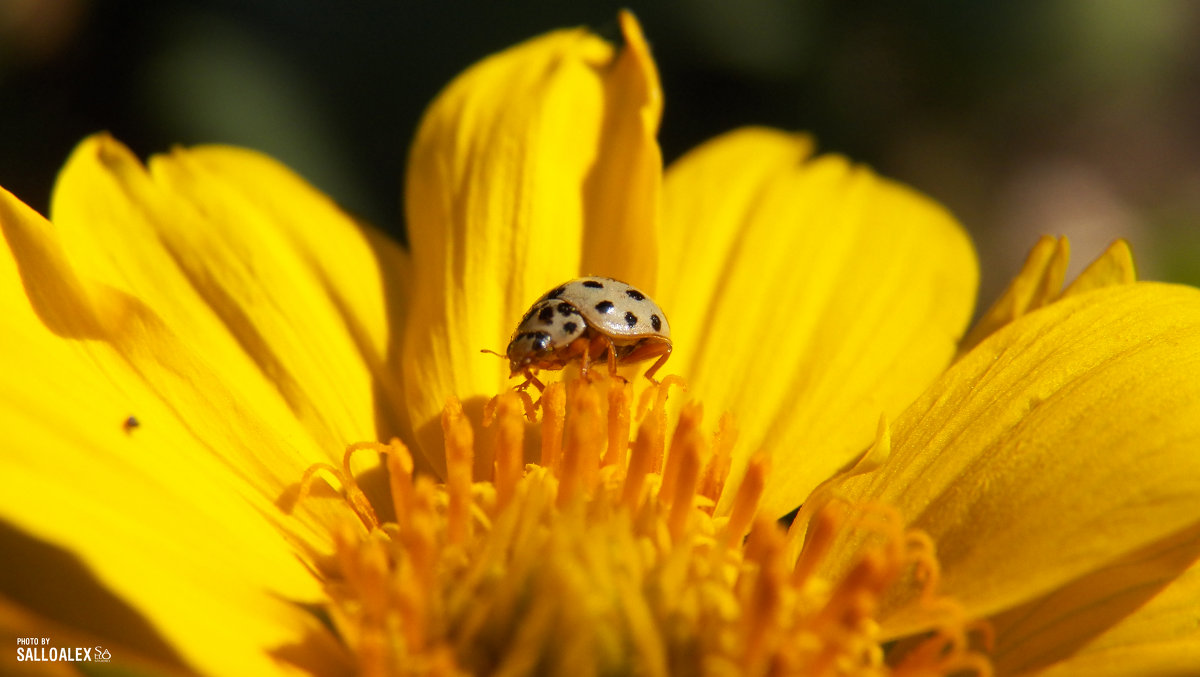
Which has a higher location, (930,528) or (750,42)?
(750,42)

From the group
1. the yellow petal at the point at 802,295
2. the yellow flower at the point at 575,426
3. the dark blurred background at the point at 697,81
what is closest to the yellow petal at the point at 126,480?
the yellow flower at the point at 575,426

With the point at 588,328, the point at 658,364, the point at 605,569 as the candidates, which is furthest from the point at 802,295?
the point at 605,569

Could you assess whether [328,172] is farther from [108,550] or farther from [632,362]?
[108,550]

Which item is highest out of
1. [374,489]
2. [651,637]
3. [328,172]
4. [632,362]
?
[328,172]

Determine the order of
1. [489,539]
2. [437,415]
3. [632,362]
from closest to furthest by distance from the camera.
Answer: [489,539], [437,415], [632,362]

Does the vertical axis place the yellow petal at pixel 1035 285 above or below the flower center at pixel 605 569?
above

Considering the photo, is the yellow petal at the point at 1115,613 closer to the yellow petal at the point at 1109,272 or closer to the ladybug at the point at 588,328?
the yellow petal at the point at 1109,272

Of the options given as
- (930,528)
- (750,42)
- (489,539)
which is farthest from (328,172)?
(930,528)
